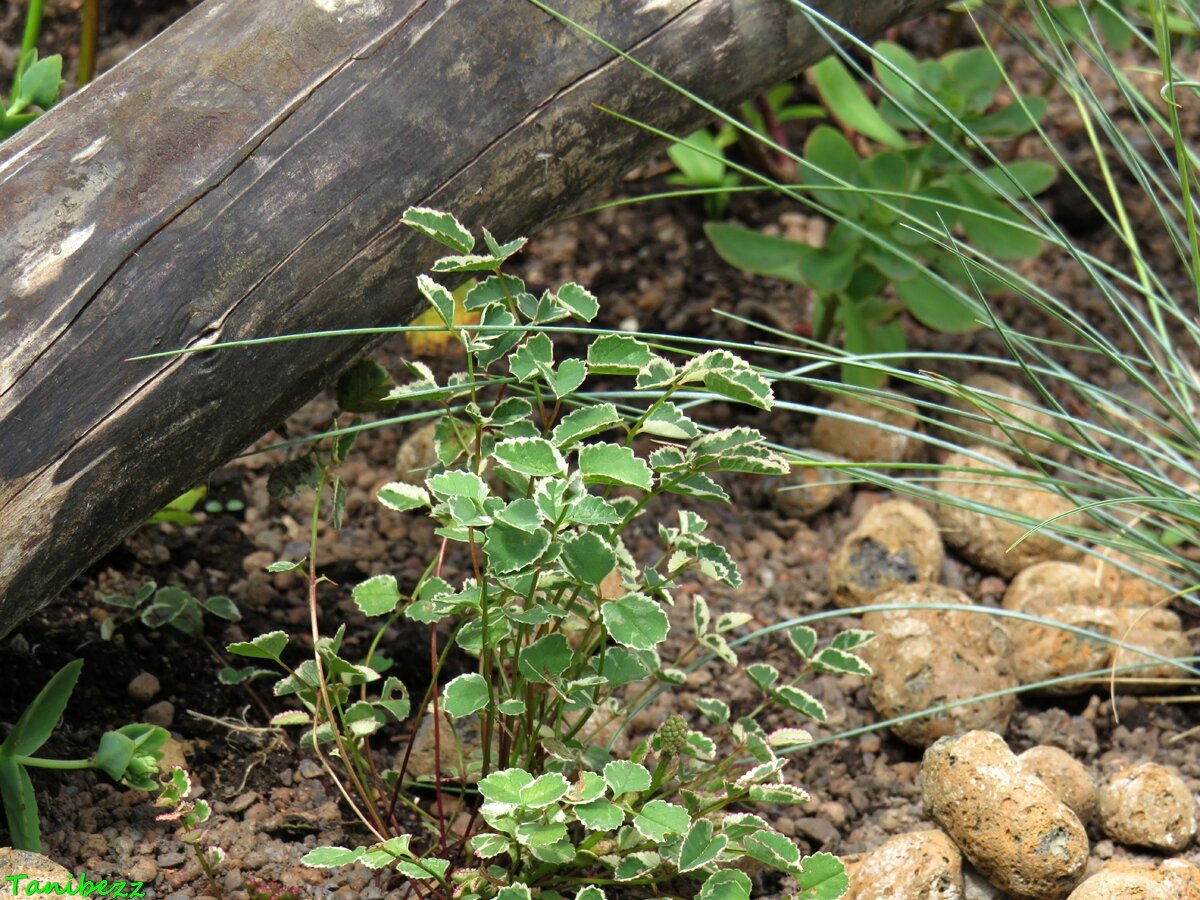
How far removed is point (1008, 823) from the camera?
64.3 inches

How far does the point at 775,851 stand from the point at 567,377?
60cm

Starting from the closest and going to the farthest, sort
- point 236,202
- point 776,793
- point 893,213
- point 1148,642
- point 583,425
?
point 583,425 < point 776,793 < point 236,202 < point 1148,642 < point 893,213

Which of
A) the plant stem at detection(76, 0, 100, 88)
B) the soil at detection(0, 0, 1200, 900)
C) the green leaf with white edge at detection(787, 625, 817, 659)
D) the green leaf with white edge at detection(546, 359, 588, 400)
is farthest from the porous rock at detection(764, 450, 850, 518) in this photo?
the plant stem at detection(76, 0, 100, 88)

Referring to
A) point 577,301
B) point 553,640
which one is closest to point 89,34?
point 577,301

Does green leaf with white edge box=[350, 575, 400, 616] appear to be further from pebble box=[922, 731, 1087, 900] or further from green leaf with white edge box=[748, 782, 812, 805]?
pebble box=[922, 731, 1087, 900]

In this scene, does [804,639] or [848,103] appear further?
[848,103]

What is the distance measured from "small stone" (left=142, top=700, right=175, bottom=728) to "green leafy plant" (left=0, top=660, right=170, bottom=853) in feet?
0.74

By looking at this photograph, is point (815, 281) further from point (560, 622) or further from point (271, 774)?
point (271, 774)

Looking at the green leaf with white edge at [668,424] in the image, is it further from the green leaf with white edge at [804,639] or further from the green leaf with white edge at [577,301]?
the green leaf with white edge at [804,639]

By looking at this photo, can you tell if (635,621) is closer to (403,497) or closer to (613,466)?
(613,466)

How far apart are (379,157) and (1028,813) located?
1.19 m

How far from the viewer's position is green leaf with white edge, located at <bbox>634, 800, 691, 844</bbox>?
1.38 metres

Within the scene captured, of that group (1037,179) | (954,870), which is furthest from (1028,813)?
(1037,179)

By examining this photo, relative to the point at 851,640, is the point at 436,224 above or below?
above
